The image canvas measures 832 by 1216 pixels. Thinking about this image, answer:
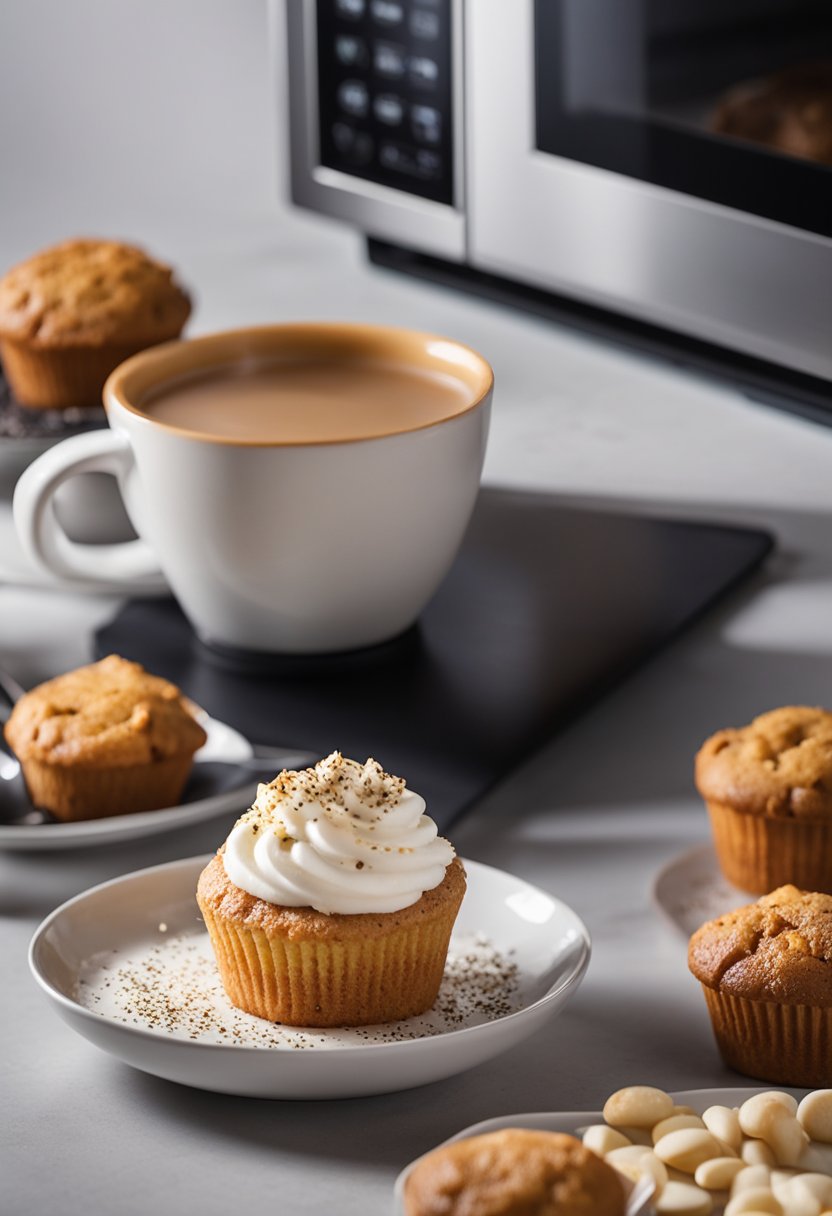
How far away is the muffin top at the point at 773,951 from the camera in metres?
0.70

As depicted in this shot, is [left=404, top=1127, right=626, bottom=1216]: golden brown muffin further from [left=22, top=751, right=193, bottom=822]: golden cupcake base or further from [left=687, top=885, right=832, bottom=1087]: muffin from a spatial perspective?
[left=22, top=751, right=193, bottom=822]: golden cupcake base

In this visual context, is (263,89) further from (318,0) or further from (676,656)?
(676,656)

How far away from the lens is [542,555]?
3.79 feet

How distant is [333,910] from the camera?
0.71 meters

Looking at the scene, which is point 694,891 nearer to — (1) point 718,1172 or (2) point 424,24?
(1) point 718,1172

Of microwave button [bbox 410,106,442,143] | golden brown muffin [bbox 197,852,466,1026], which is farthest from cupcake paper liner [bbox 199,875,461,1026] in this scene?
microwave button [bbox 410,106,442,143]

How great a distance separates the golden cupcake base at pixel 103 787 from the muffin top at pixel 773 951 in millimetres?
264

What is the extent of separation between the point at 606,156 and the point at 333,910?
0.75 m

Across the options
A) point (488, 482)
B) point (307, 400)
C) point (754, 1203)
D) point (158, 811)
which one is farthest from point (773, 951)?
point (488, 482)

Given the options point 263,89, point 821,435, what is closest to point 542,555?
point 821,435

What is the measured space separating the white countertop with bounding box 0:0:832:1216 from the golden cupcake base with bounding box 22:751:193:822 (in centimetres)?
2

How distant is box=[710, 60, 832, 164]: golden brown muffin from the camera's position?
120cm

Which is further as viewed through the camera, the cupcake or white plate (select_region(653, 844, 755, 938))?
white plate (select_region(653, 844, 755, 938))

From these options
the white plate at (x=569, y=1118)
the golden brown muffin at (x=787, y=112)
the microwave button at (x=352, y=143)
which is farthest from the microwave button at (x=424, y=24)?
the white plate at (x=569, y=1118)
